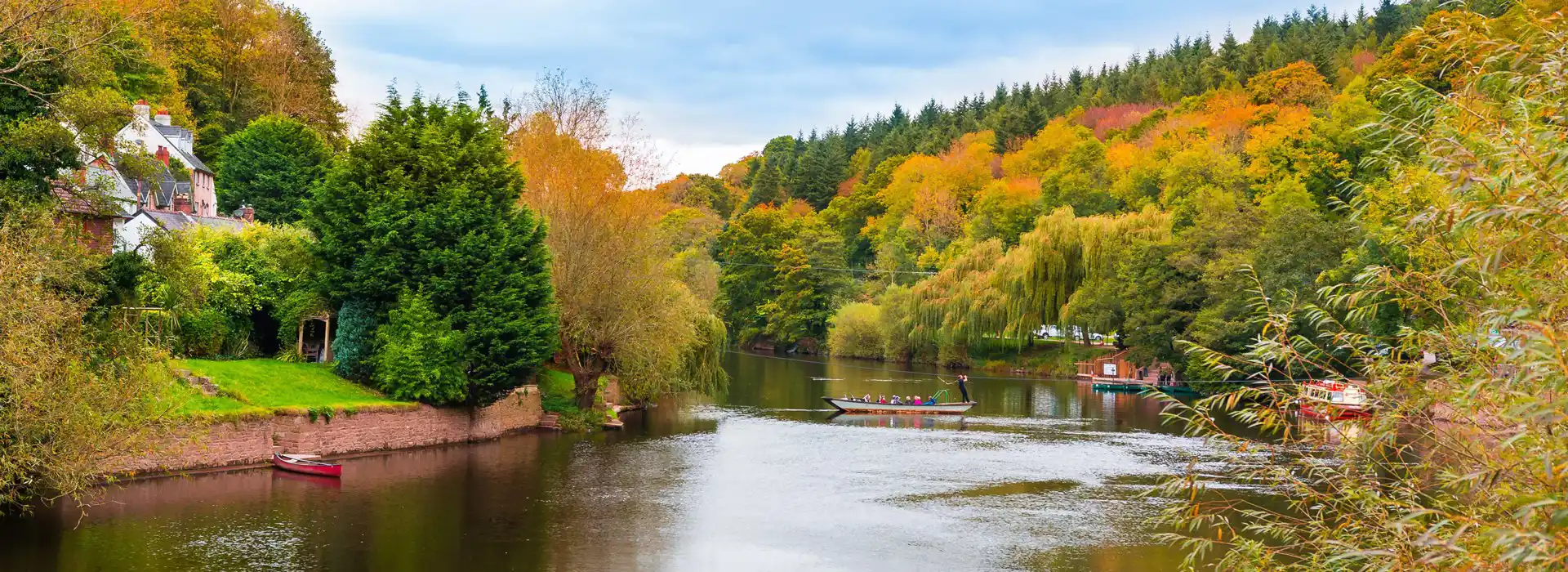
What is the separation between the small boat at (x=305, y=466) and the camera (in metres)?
27.4

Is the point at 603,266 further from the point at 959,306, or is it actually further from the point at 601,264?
the point at 959,306

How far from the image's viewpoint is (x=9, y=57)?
21188 mm

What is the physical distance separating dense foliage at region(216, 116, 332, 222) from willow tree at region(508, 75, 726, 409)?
67.2 feet

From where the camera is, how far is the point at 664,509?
2575 centimetres

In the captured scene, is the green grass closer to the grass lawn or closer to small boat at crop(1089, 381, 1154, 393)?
the grass lawn

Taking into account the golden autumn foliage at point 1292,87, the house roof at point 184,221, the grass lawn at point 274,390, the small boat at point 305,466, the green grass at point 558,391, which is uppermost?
the golden autumn foliage at point 1292,87

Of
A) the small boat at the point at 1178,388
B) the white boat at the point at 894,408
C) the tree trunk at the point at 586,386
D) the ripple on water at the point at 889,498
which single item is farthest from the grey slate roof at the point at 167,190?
the small boat at the point at 1178,388

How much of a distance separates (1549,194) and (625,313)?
3428 cm

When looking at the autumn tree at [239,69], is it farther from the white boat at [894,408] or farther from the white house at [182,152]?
the white boat at [894,408]

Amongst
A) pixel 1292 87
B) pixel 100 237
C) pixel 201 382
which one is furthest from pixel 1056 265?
pixel 100 237

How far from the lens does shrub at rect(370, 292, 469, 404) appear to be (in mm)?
33500

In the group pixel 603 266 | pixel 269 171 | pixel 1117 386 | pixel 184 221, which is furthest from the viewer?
pixel 1117 386

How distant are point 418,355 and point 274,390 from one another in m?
4.09

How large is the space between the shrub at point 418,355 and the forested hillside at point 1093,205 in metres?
26.1
